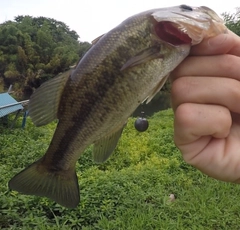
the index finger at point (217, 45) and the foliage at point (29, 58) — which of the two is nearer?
the index finger at point (217, 45)

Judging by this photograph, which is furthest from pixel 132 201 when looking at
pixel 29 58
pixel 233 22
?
pixel 29 58

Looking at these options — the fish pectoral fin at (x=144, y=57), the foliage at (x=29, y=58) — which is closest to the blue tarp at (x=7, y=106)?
the fish pectoral fin at (x=144, y=57)

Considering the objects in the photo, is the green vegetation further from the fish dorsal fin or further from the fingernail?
the fingernail

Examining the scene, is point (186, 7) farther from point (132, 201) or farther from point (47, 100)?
point (132, 201)

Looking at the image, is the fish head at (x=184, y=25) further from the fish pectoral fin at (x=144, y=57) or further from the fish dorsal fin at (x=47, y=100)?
the fish dorsal fin at (x=47, y=100)

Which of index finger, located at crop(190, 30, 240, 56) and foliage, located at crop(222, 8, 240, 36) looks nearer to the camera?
index finger, located at crop(190, 30, 240, 56)

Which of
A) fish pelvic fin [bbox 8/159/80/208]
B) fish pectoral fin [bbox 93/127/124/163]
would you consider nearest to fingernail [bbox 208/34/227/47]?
fish pectoral fin [bbox 93/127/124/163]
